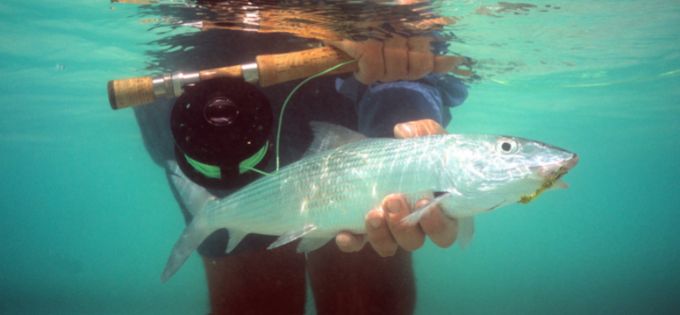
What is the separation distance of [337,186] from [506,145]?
1.08m

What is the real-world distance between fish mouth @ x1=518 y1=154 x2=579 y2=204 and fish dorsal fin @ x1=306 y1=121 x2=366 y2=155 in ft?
4.25

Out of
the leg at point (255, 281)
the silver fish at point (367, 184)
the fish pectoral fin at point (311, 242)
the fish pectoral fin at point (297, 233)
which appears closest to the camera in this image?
the silver fish at point (367, 184)

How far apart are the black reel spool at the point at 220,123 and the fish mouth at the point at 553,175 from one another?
1.62 metres

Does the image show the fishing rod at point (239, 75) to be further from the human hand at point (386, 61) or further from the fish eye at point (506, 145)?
the fish eye at point (506, 145)

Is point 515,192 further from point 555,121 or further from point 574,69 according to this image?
point 555,121

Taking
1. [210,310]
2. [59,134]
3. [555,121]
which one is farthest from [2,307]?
[555,121]

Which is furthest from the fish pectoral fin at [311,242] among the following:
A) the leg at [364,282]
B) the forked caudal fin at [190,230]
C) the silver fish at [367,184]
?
the leg at [364,282]

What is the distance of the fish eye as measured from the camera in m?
2.28

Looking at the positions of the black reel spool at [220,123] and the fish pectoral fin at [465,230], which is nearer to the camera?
the black reel spool at [220,123]

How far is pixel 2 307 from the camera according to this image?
23.0 meters

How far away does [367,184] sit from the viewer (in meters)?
2.57

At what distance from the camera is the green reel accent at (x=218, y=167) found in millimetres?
2590

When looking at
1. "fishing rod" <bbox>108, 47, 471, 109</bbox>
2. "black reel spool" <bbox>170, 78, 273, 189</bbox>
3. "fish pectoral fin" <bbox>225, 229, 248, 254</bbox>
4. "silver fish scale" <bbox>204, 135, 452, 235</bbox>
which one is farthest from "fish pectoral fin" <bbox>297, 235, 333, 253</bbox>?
"fishing rod" <bbox>108, 47, 471, 109</bbox>

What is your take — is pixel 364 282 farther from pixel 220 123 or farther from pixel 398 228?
pixel 220 123
